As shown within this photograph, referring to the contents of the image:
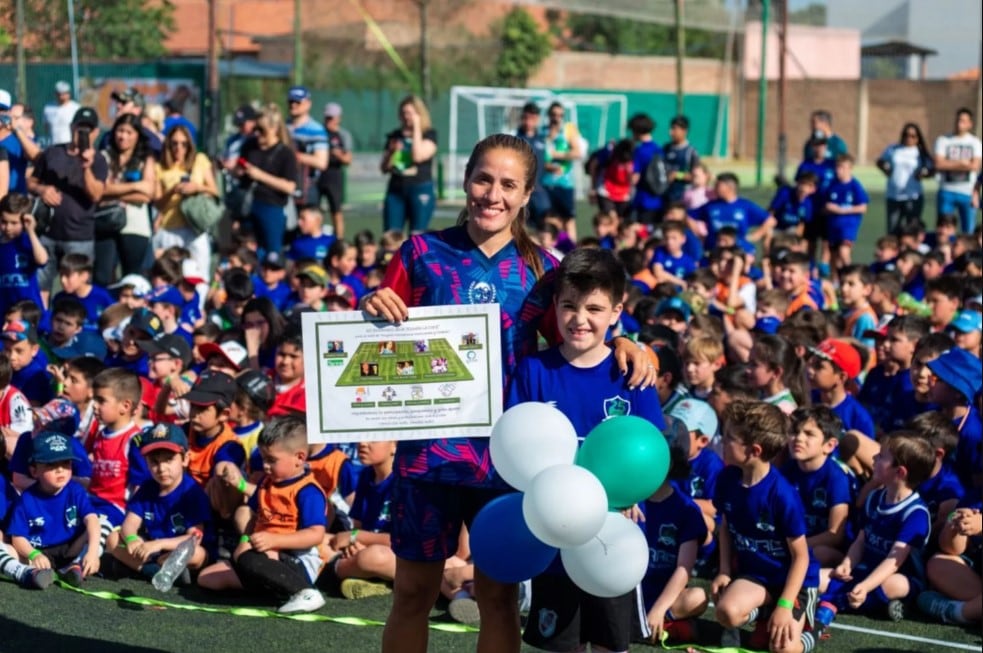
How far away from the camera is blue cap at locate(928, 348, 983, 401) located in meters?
6.54

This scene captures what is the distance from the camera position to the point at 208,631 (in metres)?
5.45

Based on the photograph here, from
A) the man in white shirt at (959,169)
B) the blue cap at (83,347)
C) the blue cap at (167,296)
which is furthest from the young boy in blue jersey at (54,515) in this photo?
the man in white shirt at (959,169)

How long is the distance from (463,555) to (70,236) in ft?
→ 19.5

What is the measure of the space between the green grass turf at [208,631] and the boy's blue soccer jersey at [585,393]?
1623mm

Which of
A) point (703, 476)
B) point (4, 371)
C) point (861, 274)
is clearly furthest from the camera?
point (861, 274)

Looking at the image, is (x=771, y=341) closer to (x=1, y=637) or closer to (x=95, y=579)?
(x=95, y=579)

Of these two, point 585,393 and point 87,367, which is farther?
point 87,367

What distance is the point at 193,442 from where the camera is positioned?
684 centimetres

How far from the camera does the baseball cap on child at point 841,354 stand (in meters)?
7.30

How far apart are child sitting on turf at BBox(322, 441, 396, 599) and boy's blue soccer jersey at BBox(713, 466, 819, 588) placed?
137 cm

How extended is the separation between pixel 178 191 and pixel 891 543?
7.62m

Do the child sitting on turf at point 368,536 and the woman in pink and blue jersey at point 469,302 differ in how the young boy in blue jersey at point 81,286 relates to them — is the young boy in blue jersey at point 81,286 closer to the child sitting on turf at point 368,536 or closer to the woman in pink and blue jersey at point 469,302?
the child sitting on turf at point 368,536

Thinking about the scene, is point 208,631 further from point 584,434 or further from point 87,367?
point 87,367

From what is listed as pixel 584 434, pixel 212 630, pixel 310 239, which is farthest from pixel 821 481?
pixel 310 239
